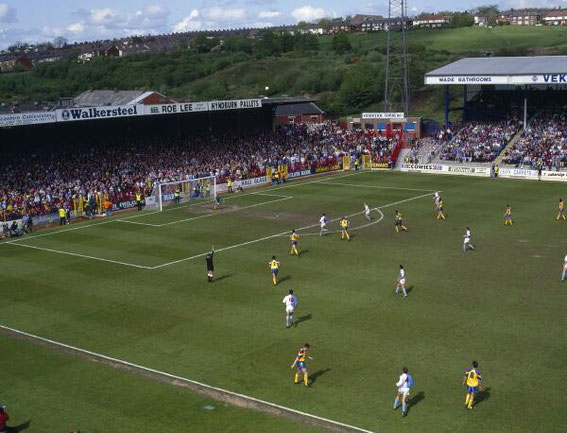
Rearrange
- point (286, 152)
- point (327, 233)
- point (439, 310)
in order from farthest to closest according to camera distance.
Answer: point (286, 152) < point (327, 233) < point (439, 310)

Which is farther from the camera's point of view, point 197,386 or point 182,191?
point 182,191

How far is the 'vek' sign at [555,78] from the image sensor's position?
6850 cm

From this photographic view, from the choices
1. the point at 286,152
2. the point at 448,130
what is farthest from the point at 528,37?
the point at 286,152

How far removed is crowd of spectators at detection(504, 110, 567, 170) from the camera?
2596 inches

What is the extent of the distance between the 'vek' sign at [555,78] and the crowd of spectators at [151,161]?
17.0 m

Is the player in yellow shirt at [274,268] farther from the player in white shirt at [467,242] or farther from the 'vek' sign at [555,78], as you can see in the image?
the 'vek' sign at [555,78]

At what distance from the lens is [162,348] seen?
25938 millimetres

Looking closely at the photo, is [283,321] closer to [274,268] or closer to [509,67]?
[274,268]

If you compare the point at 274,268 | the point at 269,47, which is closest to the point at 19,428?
the point at 274,268

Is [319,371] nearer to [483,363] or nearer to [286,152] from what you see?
[483,363]

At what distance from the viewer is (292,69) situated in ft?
483

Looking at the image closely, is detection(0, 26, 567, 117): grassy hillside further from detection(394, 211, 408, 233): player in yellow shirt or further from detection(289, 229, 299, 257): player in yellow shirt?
detection(289, 229, 299, 257): player in yellow shirt

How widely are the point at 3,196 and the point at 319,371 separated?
121ft

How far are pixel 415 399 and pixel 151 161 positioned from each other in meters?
50.2
